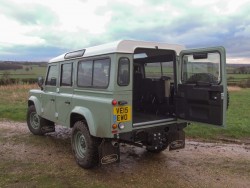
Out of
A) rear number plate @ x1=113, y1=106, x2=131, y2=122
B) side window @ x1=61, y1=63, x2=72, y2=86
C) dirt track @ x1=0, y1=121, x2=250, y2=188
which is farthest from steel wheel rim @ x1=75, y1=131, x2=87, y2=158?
rear number plate @ x1=113, y1=106, x2=131, y2=122

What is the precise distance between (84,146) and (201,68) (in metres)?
2.75

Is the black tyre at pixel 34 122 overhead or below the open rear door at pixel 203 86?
below

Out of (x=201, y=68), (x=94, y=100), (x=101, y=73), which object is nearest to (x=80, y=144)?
(x=94, y=100)

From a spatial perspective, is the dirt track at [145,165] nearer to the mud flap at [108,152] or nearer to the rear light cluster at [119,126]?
the mud flap at [108,152]

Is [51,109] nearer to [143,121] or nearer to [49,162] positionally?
[49,162]

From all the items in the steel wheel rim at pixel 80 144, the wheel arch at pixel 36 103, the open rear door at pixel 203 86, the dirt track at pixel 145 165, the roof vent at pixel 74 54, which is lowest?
the dirt track at pixel 145 165

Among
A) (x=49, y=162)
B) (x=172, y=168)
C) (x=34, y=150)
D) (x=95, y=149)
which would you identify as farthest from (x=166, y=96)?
(x=34, y=150)

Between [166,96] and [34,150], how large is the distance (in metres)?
3.40

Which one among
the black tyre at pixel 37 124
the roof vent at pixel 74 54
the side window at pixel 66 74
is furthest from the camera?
the black tyre at pixel 37 124

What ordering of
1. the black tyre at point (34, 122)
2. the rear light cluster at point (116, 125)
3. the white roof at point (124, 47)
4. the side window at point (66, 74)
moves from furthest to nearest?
the black tyre at point (34, 122) → the side window at point (66, 74) → the white roof at point (124, 47) → the rear light cluster at point (116, 125)

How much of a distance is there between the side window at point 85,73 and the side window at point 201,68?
1.84 m

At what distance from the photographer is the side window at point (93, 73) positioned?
5.37 metres

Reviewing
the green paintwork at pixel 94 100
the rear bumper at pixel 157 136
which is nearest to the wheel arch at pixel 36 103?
the green paintwork at pixel 94 100

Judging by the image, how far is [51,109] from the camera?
24.2ft
